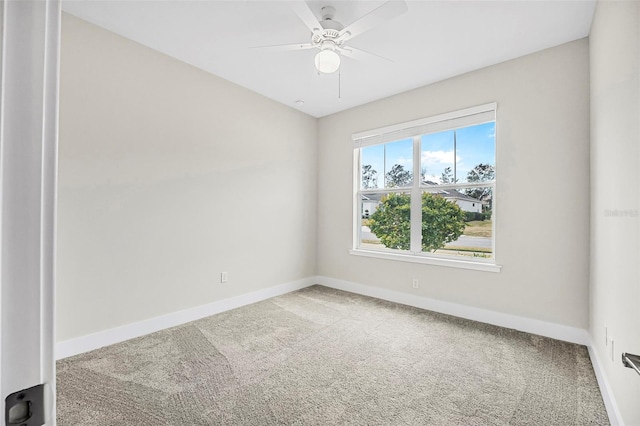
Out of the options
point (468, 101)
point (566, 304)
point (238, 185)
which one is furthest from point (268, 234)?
point (566, 304)

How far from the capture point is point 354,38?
2.71 m

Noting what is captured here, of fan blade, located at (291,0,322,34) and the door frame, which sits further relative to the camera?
fan blade, located at (291,0,322,34)

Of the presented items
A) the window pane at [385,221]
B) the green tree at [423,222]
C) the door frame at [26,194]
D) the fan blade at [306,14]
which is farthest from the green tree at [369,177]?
the door frame at [26,194]

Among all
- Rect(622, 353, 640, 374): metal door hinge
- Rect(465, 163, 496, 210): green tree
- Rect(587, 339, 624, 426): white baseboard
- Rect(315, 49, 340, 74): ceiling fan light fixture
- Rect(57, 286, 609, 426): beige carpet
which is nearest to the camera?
Rect(622, 353, 640, 374): metal door hinge

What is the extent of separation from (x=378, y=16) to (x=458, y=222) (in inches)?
96.4

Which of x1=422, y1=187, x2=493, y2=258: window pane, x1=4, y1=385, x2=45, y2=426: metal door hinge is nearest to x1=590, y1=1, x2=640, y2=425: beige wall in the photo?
x1=422, y1=187, x2=493, y2=258: window pane

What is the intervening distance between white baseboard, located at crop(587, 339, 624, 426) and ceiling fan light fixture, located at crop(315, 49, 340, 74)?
2.79m

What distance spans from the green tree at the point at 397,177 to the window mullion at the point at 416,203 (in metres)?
0.13

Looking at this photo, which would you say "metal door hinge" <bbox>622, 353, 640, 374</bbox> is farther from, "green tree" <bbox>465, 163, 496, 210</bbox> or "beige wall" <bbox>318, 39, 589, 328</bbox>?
"green tree" <bbox>465, 163, 496, 210</bbox>

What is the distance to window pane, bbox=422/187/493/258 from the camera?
337 cm

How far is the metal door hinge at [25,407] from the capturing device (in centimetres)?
38

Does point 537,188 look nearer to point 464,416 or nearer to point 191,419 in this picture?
point 464,416

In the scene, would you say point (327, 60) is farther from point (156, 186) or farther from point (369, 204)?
point (369, 204)

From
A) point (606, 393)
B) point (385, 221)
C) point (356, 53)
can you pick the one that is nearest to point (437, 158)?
point (385, 221)
